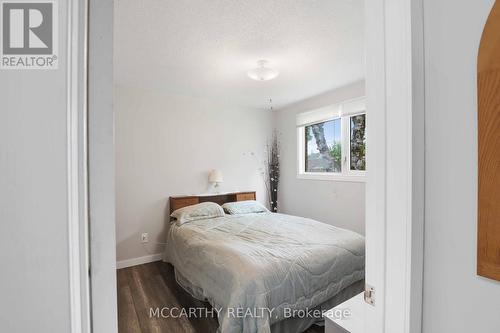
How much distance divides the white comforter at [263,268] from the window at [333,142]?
107cm

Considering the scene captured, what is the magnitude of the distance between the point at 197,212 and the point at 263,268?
1686 mm

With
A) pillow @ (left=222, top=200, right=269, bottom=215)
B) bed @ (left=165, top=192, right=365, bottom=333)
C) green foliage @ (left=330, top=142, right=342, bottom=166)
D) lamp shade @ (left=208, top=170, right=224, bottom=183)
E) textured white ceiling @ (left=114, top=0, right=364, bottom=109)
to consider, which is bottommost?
bed @ (left=165, top=192, right=365, bottom=333)

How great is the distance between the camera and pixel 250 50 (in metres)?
2.18

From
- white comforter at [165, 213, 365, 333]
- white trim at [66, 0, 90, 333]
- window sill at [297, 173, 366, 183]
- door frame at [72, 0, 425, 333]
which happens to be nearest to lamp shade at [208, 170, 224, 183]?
white comforter at [165, 213, 365, 333]

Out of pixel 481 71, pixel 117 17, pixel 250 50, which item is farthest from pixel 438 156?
pixel 117 17

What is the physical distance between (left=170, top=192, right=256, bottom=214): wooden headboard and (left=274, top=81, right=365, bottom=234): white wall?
73 centimetres

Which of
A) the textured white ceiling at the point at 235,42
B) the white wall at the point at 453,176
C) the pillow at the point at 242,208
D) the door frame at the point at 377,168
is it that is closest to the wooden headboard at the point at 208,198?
the pillow at the point at 242,208

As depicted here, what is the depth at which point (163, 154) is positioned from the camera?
3.43 metres

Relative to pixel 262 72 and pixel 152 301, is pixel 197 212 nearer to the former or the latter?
pixel 152 301

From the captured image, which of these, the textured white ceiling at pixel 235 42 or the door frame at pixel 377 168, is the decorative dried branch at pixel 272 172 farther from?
the door frame at pixel 377 168

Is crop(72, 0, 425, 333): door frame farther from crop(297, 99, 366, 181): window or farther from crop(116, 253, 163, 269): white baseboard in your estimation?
crop(116, 253, 163, 269): white baseboard

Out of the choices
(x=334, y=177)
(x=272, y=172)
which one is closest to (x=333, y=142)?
(x=334, y=177)

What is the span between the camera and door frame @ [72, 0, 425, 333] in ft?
1.69

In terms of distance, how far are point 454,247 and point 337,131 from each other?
308cm
